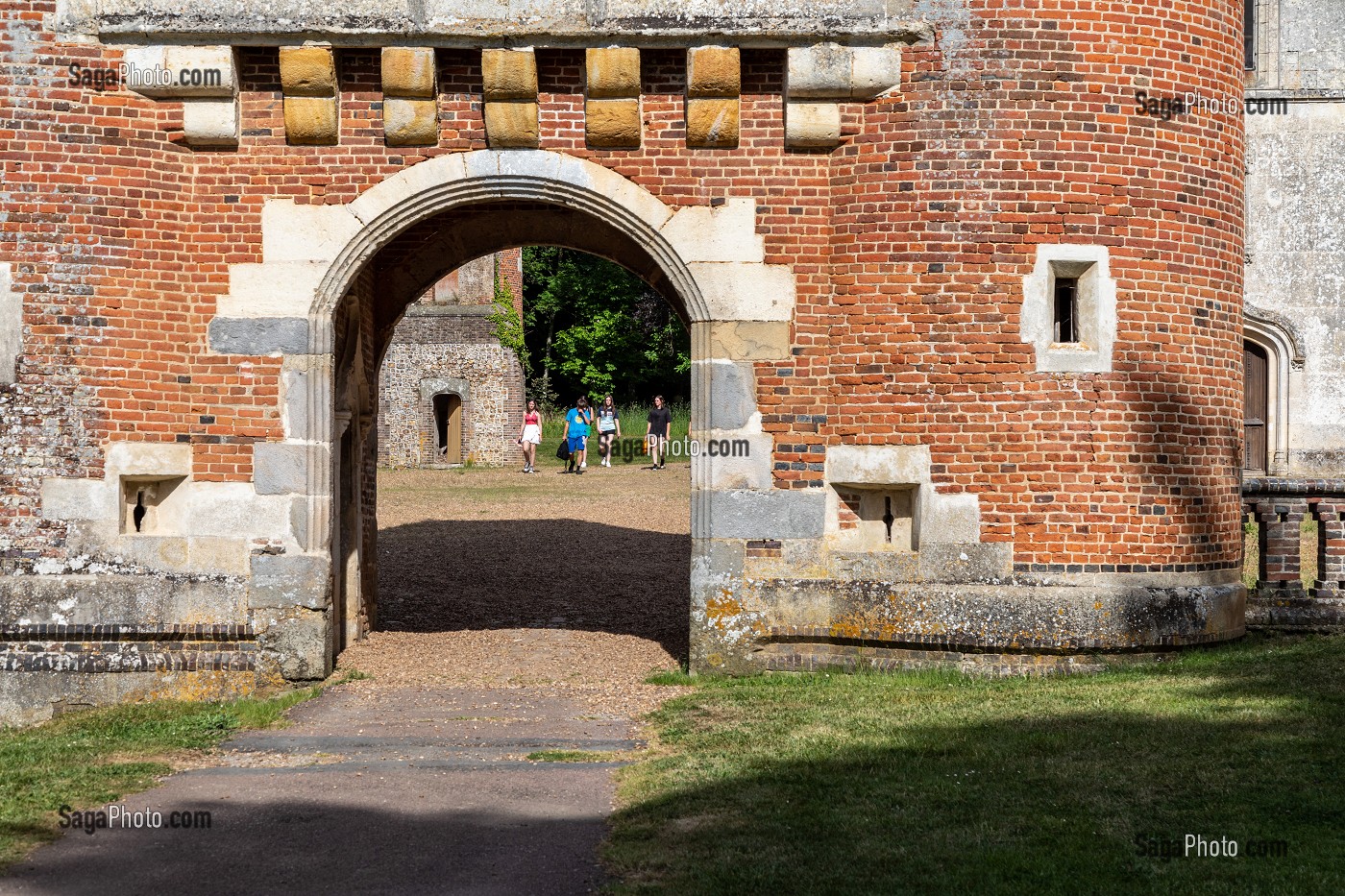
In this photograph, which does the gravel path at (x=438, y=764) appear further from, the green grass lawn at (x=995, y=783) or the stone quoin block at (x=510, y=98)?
the stone quoin block at (x=510, y=98)

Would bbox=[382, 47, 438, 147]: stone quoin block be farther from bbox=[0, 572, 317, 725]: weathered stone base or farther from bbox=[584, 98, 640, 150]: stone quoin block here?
bbox=[0, 572, 317, 725]: weathered stone base

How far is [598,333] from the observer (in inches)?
1599

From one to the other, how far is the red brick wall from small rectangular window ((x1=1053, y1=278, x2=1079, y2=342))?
0.95 ft

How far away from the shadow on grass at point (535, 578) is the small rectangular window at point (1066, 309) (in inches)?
144

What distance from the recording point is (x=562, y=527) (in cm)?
1978

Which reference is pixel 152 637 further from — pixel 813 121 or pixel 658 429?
pixel 658 429

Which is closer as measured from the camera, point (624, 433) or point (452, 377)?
point (452, 377)

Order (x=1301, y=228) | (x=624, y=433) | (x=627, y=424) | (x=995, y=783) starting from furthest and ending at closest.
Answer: (x=627, y=424), (x=624, y=433), (x=1301, y=228), (x=995, y=783)

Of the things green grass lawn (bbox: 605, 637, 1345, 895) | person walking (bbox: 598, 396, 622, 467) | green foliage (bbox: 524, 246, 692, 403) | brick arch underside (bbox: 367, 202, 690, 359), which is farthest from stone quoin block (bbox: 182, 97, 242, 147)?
green foliage (bbox: 524, 246, 692, 403)

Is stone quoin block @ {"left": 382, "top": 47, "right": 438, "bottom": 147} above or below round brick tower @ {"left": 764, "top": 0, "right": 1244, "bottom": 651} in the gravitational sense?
above

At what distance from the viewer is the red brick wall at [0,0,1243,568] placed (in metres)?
9.09

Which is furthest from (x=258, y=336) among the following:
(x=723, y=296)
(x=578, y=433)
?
(x=578, y=433)

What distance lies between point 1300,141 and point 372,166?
1607 cm

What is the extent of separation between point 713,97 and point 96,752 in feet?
18.1
